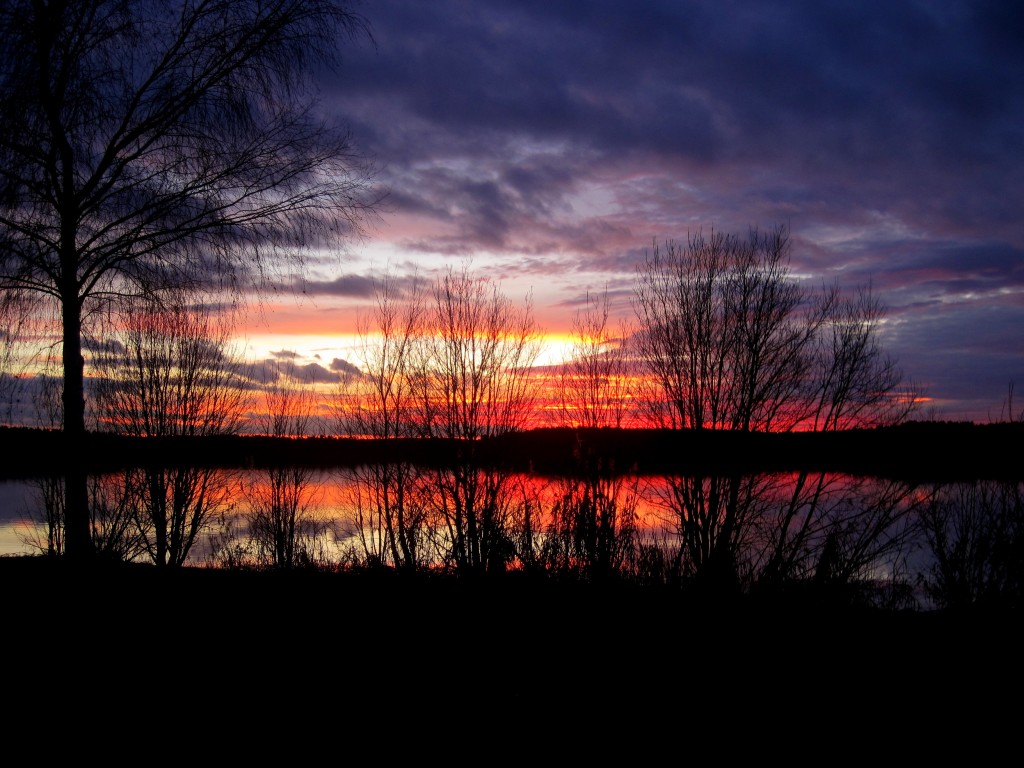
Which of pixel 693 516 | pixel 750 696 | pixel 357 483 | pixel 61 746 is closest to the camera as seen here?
pixel 61 746

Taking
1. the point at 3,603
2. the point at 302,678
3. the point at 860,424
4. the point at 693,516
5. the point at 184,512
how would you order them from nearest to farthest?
the point at 302,678 < the point at 3,603 < the point at 693,516 < the point at 184,512 < the point at 860,424

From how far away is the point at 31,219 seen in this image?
5836 millimetres

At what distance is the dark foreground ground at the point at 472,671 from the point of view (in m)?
3.88

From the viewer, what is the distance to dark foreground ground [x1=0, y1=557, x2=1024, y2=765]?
3.88m

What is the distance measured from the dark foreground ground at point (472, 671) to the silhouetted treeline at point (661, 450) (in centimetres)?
481

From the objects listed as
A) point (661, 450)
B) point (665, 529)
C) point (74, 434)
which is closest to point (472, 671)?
point (74, 434)

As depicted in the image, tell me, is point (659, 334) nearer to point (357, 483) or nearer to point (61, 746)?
point (357, 483)

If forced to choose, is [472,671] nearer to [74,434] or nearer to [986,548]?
[74,434]

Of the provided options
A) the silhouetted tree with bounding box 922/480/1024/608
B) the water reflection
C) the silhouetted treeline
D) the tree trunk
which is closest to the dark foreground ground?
the tree trunk

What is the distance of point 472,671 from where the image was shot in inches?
190

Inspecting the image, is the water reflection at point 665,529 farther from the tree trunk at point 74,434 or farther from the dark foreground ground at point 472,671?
the tree trunk at point 74,434

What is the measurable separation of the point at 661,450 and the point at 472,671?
8.89m

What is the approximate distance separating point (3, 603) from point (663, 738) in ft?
17.4

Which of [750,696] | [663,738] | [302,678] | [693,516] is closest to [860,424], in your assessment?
[693,516]
